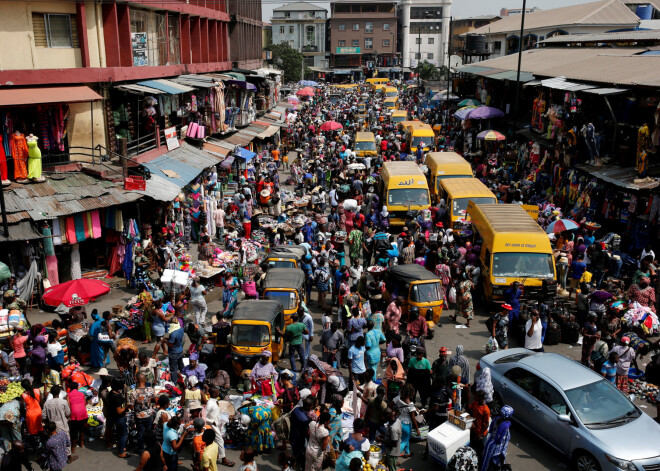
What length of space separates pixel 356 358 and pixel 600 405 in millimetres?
4381

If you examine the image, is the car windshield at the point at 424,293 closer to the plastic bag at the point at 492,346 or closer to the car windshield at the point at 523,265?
the car windshield at the point at 523,265

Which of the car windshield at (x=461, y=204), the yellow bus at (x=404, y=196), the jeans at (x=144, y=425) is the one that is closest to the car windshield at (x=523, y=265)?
the car windshield at (x=461, y=204)

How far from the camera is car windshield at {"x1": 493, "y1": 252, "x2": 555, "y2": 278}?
52.7ft

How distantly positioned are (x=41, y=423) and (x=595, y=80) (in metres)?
22.0

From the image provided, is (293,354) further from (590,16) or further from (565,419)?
(590,16)

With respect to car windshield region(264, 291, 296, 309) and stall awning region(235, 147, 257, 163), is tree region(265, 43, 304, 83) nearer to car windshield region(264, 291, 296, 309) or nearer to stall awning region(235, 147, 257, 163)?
stall awning region(235, 147, 257, 163)

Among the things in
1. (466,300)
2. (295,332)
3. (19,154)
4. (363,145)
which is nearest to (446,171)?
(363,145)

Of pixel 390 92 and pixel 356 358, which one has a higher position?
pixel 390 92

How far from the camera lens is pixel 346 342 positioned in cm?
1378

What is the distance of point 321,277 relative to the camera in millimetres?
16891

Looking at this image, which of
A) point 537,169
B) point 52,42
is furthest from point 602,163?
point 52,42

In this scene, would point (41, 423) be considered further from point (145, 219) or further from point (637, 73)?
point (637, 73)

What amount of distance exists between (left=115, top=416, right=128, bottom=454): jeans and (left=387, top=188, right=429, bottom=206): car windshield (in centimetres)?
1486

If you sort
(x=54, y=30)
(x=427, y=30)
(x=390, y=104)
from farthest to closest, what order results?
Answer: 1. (x=427, y=30)
2. (x=390, y=104)
3. (x=54, y=30)
